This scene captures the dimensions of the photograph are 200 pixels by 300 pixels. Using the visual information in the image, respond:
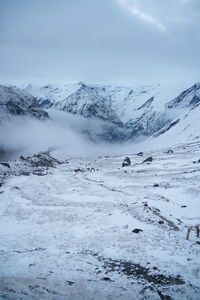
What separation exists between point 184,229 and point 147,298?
12508 mm

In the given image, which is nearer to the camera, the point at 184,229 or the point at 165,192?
the point at 184,229

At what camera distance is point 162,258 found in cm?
1802

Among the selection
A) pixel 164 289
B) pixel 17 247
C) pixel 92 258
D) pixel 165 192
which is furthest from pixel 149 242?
pixel 165 192

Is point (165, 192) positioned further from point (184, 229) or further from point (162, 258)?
point (162, 258)

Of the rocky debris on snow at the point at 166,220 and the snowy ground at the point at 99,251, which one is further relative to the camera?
the rocky debris on snow at the point at 166,220

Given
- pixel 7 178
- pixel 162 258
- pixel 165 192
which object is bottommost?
pixel 7 178

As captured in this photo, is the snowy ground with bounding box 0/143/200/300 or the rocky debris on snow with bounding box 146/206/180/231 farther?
the rocky debris on snow with bounding box 146/206/180/231

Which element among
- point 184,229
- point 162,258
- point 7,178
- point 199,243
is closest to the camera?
point 162,258

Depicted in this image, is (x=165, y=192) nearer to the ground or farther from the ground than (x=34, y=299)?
nearer to the ground

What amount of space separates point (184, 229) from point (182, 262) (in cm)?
825

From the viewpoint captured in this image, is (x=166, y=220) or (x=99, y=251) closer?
(x=99, y=251)

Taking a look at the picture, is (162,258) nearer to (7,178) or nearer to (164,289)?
(164,289)

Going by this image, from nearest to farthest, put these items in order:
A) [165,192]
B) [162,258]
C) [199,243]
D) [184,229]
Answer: [162,258] < [199,243] < [184,229] < [165,192]

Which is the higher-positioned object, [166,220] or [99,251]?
[99,251]
